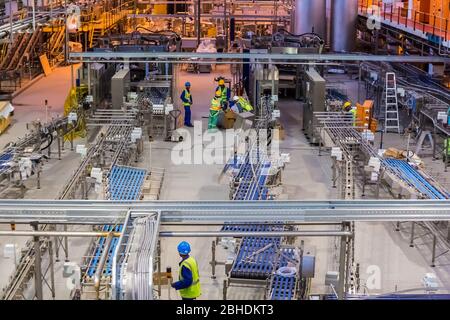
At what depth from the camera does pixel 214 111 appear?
18.9m

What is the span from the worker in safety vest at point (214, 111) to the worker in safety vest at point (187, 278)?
35.6 ft

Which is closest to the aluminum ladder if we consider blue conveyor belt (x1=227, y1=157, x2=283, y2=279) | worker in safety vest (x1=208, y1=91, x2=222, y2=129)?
worker in safety vest (x1=208, y1=91, x2=222, y2=129)

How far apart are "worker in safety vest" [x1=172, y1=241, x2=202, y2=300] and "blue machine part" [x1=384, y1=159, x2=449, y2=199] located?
5791mm

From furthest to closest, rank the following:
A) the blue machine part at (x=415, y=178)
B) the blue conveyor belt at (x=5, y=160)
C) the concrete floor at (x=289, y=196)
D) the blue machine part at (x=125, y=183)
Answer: the blue conveyor belt at (x=5, y=160)
the blue machine part at (x=125, y=183)
the blue machine part at (x=415, y=178)
the concrete floor at (x=289, y=196)

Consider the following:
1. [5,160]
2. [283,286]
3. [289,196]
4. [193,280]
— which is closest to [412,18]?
[289,196]

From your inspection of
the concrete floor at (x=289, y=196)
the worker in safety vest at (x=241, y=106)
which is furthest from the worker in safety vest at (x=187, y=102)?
the worker in safety vest at (x=241, y=106)

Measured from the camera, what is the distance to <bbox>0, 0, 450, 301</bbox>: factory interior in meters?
7.06

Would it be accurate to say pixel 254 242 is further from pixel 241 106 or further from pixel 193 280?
pixel 241 106

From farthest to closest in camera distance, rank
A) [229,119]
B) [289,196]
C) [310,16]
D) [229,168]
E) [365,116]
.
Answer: [310,16]
[229,119]
[365,116]
[229,168]
[289,196]

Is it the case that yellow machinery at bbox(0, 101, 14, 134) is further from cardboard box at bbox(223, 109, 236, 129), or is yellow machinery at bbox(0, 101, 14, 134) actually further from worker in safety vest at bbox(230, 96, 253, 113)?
worker in safety vest at bbox(230, 96, 253, 113)

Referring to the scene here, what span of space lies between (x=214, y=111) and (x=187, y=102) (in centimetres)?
93

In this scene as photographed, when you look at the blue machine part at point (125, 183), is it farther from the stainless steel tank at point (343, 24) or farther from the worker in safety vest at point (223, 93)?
the stainless steel tank at point (343, 24)

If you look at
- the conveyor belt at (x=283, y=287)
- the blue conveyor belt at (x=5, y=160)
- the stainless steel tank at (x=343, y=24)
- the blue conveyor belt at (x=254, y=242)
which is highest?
the stainless steel tank at (x=343, y=24)

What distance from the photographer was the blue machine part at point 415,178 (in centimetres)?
1288
